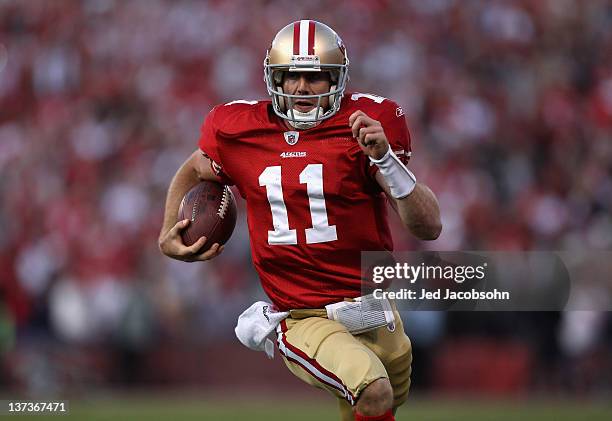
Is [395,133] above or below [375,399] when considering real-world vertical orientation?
above

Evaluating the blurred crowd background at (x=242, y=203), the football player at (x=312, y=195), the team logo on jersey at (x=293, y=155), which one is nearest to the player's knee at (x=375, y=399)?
the football player at (x=312, y=195)

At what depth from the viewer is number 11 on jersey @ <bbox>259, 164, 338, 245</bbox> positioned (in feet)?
13.3

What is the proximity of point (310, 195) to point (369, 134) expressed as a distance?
47 centimetres

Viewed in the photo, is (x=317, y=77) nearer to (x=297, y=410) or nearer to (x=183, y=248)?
(x=183, y=248)

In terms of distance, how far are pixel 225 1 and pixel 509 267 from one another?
5.01 meters

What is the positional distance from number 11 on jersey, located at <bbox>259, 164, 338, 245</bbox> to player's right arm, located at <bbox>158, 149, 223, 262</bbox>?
0.28 metres

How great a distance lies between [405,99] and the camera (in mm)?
9500

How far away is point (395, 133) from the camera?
4.04 m

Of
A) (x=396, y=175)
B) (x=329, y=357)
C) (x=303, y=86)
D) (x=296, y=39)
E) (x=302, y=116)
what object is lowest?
(x=329, y=357)

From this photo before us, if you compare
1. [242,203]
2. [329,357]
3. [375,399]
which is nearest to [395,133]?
[329,357]

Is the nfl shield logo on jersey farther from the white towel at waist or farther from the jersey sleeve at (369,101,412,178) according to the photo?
the white towel at waist

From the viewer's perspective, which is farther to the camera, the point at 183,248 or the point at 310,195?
the point at 183,248

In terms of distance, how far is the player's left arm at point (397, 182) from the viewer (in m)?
3.70

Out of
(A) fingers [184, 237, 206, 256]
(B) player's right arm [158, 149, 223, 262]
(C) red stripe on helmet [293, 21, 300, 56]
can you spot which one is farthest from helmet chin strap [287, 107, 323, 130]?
(A) fingers [184, 237, 206, 256]
